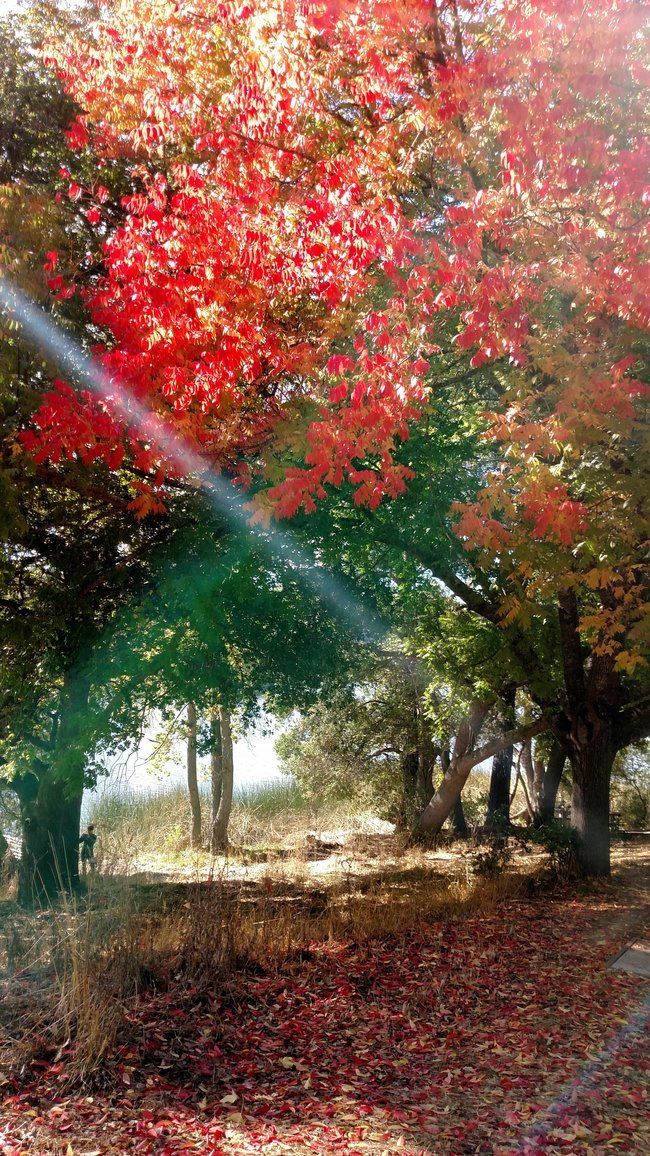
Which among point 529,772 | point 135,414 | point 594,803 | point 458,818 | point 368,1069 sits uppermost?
point 135,414

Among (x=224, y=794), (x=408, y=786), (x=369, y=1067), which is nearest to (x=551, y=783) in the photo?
(x=408, y=786)

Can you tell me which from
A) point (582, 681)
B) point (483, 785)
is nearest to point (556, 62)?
point (582, 681)

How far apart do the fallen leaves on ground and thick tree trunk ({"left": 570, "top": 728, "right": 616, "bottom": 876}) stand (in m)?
4.61

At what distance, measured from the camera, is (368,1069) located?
17.4 ft

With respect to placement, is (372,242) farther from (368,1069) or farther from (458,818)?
(458,818)

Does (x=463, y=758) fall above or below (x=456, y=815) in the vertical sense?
above

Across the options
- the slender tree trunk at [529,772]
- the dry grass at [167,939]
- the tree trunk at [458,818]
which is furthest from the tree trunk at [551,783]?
the dry grass at [167,939]

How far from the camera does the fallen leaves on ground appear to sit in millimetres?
4391

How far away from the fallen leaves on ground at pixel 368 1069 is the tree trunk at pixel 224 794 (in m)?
9.40

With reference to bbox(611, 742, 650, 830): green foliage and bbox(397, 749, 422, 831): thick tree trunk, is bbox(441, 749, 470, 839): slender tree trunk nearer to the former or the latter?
bbox(397, 749, 422, 831): thick tree trunk

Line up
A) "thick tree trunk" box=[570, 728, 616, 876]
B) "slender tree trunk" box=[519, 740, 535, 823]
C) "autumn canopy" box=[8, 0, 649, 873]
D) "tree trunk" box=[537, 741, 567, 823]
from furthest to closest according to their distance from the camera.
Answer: "slender tree trunk" box=[519, 740, 535, 823] < "tree trunk" box=[537, 741, 567, 823] < "thick tree trunk" box=[570, 728, 616, 876] < "autumn canopy" box=[8, 0, 649, 873]

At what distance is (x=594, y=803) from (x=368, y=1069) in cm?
779

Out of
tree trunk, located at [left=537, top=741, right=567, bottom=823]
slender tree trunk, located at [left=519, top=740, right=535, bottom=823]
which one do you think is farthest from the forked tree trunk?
slender tree trunk, located at [left=519, top=740, right=535, bottom=823]

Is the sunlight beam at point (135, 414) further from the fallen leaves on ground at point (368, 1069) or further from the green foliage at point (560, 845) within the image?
the green foliage at point (560, 845)
